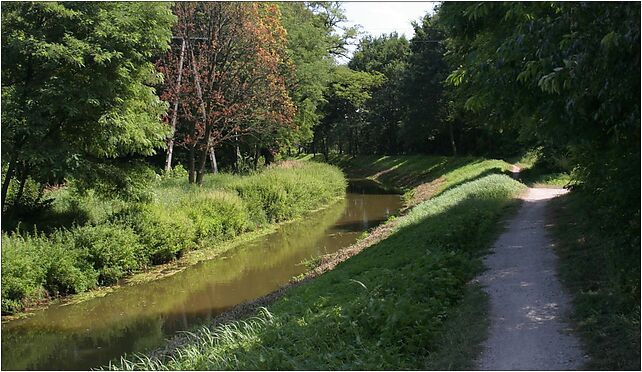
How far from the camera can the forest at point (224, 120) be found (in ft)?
18.3

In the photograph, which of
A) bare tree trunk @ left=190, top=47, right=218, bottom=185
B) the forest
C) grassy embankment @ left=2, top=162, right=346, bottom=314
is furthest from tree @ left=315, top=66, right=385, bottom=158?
grassy embankment @ left=2, top=162, right=346, bottom=314

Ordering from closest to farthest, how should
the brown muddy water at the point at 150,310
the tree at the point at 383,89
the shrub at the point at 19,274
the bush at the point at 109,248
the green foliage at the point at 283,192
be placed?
the brown muddy water at the point at 150,310, the shrub at the point at 19,274, the bush at the point at 109,248, the green foliage at the point at 283,192, the tree at the point at 383,89

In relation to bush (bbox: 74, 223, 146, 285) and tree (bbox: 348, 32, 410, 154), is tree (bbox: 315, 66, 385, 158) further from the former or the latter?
bush (bbox: 74, 223, 146, 285)

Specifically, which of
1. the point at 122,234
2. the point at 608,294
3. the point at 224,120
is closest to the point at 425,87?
the point at 224,120

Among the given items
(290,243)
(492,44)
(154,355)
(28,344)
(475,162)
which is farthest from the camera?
(475,162)

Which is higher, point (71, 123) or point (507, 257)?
point (71, 123)

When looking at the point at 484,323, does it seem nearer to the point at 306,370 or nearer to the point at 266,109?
the point at 306,370

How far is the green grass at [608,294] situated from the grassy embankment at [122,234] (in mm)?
11399

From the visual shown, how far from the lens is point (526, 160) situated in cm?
3722

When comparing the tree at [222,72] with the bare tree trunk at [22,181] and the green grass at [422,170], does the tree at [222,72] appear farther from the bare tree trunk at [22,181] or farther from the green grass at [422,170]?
the green grass at [422,170]

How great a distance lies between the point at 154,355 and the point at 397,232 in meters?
8.20

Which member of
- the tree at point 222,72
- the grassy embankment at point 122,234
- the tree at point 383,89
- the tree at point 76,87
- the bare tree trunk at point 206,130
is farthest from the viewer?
the tree at point 383,89

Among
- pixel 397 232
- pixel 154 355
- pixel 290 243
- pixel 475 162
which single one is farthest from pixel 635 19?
pixel 475 162

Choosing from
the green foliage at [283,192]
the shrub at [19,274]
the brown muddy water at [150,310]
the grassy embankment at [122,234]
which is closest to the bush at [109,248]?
the grassy embankment at [122,234]
